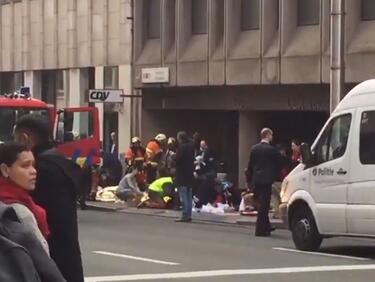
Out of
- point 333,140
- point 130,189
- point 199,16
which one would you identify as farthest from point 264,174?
point 199,16

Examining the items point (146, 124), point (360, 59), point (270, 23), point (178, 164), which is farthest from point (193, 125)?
point (178, 164)

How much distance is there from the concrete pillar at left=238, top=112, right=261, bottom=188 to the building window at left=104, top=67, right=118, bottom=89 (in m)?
6.40

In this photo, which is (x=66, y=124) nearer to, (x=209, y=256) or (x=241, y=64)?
(x=241, y=64)

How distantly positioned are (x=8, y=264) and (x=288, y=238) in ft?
48.4

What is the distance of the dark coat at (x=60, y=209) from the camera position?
550 centimetres

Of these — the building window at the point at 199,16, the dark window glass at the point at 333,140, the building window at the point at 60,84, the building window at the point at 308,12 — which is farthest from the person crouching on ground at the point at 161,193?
the building window at the point at 60,84

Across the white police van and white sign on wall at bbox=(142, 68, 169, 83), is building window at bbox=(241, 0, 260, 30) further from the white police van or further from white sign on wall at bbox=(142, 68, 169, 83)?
the white police van

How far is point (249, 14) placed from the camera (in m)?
28.4

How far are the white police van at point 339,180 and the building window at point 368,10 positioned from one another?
10.5m

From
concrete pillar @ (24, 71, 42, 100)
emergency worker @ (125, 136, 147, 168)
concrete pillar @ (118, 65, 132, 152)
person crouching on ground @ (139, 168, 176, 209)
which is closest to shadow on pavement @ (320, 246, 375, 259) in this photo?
person crouching on ground @ (139, 168, 176, 209)

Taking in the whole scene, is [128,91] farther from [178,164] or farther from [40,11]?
[178,164]

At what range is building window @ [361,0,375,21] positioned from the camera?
80.9ft

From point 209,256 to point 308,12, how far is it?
1377cm

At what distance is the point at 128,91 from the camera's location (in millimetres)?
32812
